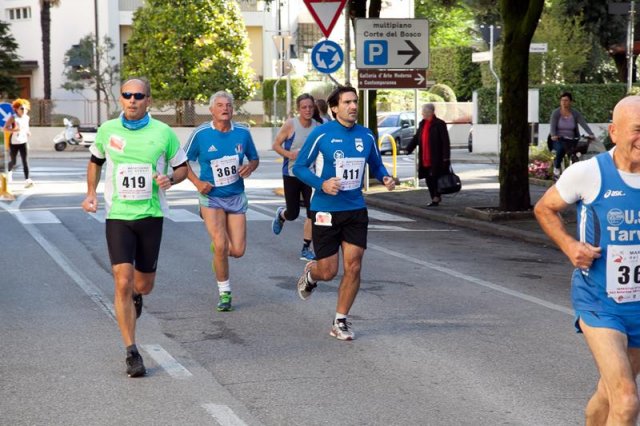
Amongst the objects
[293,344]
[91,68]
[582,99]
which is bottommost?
[293,344]

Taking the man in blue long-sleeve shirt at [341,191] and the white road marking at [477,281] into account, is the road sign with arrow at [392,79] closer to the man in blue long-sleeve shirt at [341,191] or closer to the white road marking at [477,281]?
the white road marking at [477,281]

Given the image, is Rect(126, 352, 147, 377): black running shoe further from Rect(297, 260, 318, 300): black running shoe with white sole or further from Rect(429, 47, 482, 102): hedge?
Rect(429, 47, 482, 102): hedge

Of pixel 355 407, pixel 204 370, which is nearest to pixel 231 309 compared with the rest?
pixel 204 370

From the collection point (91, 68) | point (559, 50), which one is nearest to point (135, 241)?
point (559, 50)

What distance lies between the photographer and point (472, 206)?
2122 cm

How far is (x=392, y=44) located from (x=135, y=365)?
17408mm

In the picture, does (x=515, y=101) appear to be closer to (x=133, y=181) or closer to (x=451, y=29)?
(x=133, y=181)

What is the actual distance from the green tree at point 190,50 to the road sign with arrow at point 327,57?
2713 centimetres

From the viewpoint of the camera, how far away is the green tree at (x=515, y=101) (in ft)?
62.3

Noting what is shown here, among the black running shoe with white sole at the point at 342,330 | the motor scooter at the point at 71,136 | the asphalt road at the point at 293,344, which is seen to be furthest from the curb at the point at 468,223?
the motor scooter at the point at 71,136

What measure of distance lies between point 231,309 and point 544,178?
17.7m

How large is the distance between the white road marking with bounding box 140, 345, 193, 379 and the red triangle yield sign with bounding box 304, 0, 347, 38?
15104 mm

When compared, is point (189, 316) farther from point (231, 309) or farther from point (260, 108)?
point (260, 108)

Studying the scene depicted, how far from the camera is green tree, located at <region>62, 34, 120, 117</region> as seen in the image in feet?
186
